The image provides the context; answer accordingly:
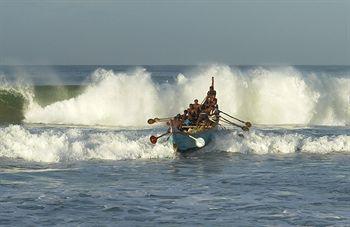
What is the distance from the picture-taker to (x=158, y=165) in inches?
753

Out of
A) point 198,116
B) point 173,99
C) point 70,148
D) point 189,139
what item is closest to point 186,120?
point 198,116

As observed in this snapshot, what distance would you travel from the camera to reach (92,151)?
20547 mm

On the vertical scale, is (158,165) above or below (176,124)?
below

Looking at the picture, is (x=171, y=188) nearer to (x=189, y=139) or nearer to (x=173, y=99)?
(x=189, y=139)

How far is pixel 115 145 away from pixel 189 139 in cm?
240

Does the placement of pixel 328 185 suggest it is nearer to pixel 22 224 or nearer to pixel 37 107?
pixel 22 224

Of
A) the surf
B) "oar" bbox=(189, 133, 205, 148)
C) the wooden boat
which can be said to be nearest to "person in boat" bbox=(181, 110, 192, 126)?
the wooden boat

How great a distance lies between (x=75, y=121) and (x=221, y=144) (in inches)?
546

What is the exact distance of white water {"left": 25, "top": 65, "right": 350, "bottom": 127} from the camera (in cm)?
3659

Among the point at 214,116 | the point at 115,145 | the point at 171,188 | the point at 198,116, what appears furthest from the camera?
the point at 214,116

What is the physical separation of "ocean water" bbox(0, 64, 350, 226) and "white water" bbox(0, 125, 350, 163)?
0.04m

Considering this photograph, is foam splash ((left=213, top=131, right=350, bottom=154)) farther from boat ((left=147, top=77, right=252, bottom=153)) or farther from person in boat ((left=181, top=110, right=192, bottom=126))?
person in boat ((left=181, top=110, right=192, bottom=126))

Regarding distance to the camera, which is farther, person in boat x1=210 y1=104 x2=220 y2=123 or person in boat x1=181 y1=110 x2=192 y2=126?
person in boat x1=210 y1=104 x2=220 y2=123

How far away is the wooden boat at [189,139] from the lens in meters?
21.4
